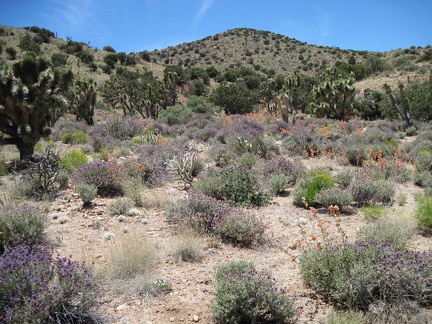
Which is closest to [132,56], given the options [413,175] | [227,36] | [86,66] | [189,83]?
[86,66]

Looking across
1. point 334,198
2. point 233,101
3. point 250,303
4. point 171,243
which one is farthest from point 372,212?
point 233,101

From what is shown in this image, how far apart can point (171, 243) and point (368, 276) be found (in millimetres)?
2949

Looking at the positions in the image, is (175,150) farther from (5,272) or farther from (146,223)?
(5,272)

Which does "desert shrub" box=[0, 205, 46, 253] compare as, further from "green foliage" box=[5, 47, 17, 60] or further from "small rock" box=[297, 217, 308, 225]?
"green foliage" box=[5, 47, 17, 60]

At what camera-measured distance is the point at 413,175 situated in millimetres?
9594

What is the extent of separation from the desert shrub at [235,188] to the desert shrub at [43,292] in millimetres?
4281

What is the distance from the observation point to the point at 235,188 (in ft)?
24.9

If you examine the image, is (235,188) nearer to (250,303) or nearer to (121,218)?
(121,218)

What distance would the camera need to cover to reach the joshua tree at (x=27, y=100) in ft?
32.8

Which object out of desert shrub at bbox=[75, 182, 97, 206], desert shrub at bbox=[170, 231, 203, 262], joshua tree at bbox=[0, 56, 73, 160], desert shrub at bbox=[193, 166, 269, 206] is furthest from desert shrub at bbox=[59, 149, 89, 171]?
desert shrub at bbox=[170, 231, 203, 262]

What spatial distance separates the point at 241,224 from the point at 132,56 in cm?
5137

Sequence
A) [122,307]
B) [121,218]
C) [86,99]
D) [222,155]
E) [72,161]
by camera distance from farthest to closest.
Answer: [86,99]
[222,155]
[72,161]
[121,218]
[122,307]

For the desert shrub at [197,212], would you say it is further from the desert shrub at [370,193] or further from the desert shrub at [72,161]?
the desert shrub at [72,161]

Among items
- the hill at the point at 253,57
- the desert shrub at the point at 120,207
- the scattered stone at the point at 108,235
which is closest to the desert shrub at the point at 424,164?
the desert shrub at the point at 120,207
